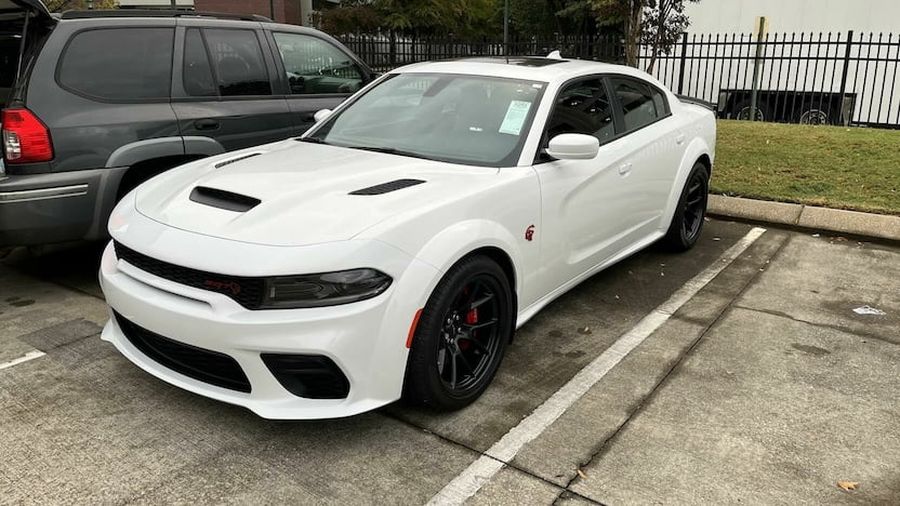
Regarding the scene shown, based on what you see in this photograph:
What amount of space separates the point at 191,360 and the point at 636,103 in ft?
11.5

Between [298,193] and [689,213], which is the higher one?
[298,193]

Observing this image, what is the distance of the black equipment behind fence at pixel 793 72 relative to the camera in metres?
13.0

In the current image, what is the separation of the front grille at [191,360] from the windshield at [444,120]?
1.55 meters

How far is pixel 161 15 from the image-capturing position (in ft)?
16.7

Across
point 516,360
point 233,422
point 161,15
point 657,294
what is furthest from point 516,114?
point 161,15

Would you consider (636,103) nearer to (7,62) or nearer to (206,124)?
(206,124)

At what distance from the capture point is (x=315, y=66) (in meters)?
6.02

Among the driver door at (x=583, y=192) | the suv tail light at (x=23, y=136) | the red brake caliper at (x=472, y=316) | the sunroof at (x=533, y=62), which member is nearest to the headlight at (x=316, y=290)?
the red brake caliper at (x=472, y=316)

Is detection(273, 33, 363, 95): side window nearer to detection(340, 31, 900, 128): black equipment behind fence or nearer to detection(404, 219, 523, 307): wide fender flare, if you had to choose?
detection(404, 219, 523, 307): wide fender flare

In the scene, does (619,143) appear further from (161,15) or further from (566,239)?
(161,15)

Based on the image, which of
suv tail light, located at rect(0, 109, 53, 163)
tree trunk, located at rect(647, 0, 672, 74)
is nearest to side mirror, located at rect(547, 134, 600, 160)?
suv tail light, located at rect(0, 109, 53, 163)

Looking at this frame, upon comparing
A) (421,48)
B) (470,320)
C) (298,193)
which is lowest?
(470,320)

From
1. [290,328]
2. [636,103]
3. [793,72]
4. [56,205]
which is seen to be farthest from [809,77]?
[290,328]

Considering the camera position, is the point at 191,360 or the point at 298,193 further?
the point at 298,193
